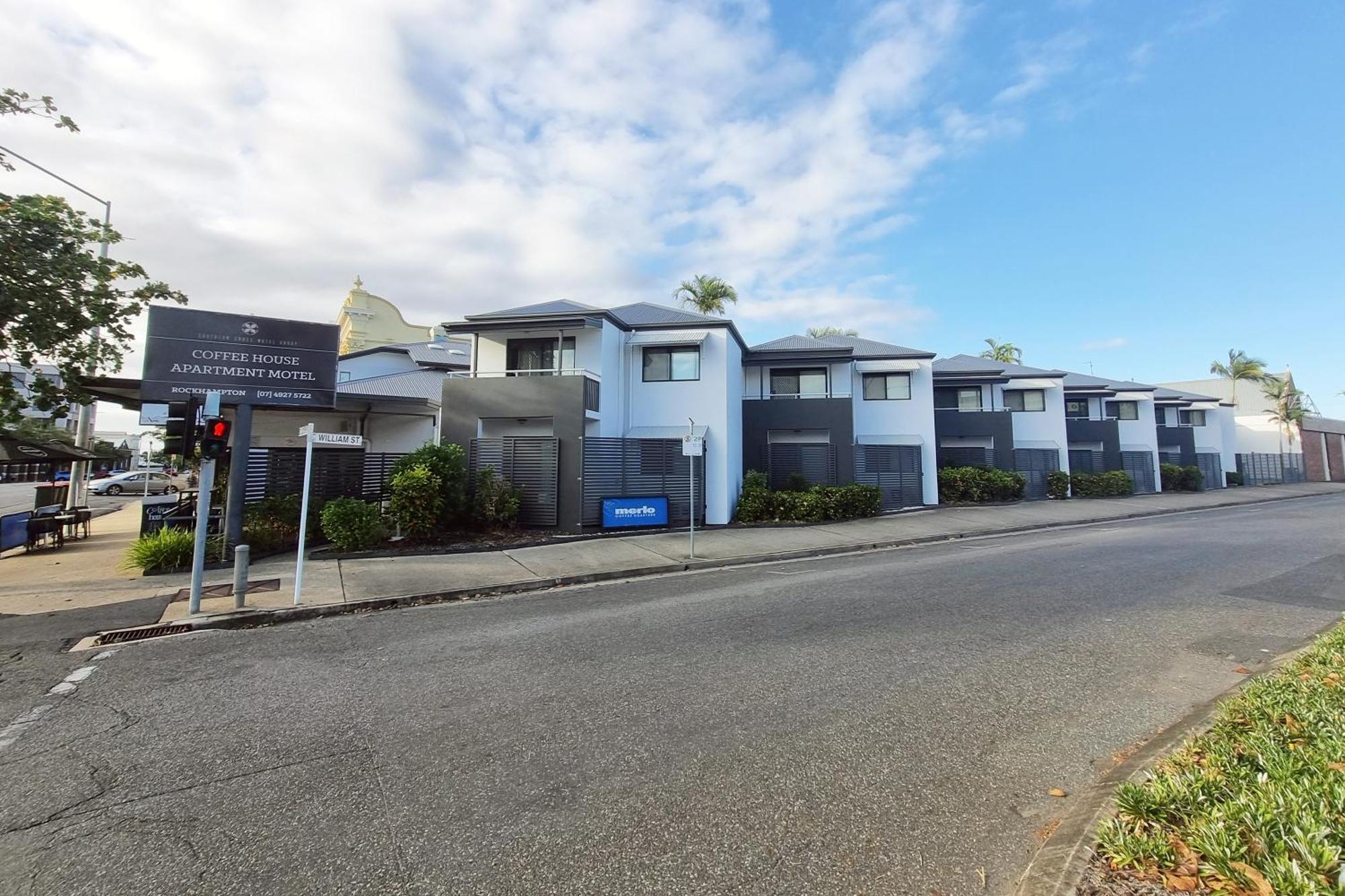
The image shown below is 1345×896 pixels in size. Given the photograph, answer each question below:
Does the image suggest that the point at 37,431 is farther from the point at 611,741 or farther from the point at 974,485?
the point at 974,485

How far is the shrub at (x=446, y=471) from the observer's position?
13812 millimetres

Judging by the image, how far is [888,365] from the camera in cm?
2377

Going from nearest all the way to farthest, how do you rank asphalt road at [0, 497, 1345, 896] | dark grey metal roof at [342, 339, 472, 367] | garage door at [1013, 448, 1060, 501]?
1. asphalt road at [0, 497, 1345, 896]
2. dark grey metal roof at [342, 339, 472, 367]
3. garage door at [1013, 448, 1060, 501]

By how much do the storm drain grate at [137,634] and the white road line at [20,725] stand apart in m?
2.44

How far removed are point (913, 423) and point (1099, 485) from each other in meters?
12.5

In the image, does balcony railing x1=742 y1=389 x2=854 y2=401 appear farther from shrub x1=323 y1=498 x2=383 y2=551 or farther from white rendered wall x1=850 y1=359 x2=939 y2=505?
shrub x1=323 y1=498 x2=383 y2=551

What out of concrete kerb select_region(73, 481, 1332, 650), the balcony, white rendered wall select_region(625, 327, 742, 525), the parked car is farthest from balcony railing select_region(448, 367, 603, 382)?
the parked car

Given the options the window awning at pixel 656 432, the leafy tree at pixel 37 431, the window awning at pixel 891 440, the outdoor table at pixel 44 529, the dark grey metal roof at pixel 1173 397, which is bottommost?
the outdoor table at pixel 44 529

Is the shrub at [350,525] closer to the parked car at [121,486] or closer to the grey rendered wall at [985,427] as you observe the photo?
the grey rendered wall at [985,427]

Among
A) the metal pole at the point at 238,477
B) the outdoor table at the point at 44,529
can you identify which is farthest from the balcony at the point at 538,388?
the outdoor table at the point at 44,529

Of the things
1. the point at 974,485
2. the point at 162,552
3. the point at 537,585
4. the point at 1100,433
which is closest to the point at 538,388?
the point at 537,585

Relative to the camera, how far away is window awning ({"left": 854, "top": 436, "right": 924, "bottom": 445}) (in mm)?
23312

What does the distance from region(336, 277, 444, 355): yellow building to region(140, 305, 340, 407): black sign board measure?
24.5 m

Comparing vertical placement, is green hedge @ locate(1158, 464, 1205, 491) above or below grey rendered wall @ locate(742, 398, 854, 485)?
below
